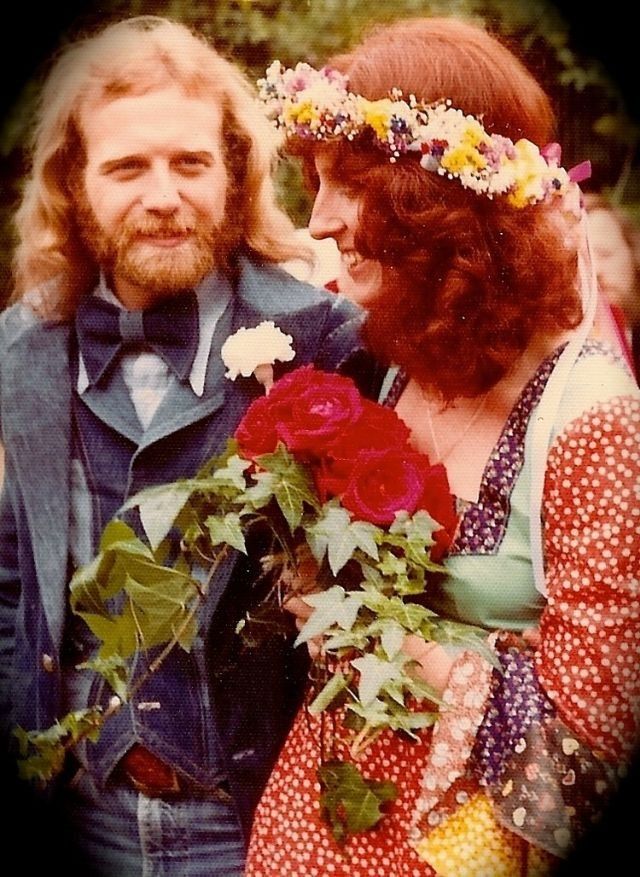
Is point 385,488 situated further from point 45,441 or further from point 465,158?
point 45,441

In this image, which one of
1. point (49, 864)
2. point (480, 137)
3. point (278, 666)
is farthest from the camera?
point (49, 864)

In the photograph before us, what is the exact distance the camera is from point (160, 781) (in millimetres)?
1775

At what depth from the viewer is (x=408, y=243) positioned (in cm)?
Answer: 159

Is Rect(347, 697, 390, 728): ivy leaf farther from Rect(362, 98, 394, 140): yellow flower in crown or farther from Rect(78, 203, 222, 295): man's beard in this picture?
Rect(362, 98, 394, 140): yellow flower in crown

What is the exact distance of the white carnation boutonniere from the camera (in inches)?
67.8

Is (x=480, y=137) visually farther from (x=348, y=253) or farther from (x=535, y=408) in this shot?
(x=535, y=408)

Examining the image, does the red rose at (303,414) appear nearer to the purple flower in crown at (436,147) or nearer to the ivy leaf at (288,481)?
the ivy leaf at (288,481)

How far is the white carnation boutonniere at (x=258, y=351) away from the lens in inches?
67.8

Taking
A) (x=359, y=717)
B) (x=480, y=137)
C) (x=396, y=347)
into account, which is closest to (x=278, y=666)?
(x=359, y=717)

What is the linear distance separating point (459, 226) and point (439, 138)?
0.38 feet

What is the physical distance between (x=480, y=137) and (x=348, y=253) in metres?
0.25

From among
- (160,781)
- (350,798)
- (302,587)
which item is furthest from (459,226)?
(160,781)

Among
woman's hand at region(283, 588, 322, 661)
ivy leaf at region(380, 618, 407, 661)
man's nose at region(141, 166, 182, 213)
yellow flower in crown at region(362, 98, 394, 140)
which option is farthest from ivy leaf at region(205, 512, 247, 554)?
yellow flower in crown at region(362, 98, 394, 140)

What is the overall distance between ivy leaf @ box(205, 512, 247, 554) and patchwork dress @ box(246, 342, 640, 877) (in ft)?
0.95
